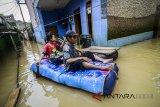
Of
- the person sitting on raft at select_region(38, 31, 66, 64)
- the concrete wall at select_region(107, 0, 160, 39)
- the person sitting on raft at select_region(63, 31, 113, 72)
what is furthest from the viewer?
the concrete wall at select_region(107, 0, 160, 39)

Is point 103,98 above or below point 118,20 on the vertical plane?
below

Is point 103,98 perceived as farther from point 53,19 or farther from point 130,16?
point 53,19

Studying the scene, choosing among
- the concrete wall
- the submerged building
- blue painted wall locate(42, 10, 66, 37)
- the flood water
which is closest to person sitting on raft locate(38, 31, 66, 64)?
the flood water

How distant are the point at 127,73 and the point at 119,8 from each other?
13.1 ft

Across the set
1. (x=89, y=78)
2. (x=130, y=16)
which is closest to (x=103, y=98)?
(x=89, y=78)

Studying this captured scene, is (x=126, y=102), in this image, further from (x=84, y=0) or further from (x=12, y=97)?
(x=84, y=0)

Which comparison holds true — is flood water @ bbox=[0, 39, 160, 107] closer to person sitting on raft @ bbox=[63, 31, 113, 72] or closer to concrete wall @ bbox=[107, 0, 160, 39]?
person sitting on raft @ bbox=[63, 31, 113, 72]

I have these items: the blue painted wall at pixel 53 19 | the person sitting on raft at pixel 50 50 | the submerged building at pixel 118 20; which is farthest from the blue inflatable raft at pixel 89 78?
the blue painted wall at pixel 53 19

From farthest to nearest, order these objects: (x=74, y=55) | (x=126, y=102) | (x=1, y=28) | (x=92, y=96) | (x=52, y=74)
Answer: (x=1, y=28)
(x=52, y=74)
(x=74, y=55)
(x=92, y=96)
(x=126, y=102)

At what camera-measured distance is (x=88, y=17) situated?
7195 millimetres

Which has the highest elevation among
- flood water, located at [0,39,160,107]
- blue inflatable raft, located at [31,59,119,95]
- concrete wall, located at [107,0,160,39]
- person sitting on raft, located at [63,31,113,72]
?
concrete wall, located at [107,0,160,39]

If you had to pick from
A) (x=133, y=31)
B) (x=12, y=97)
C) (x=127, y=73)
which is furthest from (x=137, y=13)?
(x=12, y=97)

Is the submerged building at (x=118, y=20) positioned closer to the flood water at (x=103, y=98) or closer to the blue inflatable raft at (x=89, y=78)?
the flood water at (x=103, y=98)

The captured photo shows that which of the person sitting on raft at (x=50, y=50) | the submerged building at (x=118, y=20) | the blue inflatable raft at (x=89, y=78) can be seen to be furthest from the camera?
the submerged building at (x=118, y=20)
